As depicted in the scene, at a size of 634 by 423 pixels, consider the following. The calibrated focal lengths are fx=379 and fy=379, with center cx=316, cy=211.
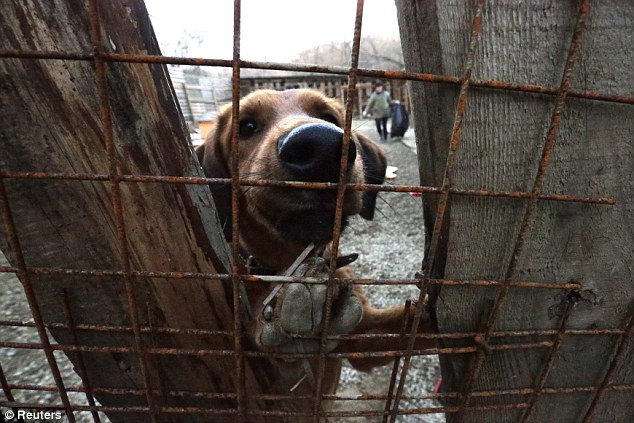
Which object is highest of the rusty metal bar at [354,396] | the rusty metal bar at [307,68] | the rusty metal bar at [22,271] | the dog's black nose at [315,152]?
the rusty metal bar at [307,68]

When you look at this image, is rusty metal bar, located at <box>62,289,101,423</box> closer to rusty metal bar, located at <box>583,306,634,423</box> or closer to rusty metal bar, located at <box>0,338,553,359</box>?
rusty metal bar, located at <box>0,338,553,359</box>

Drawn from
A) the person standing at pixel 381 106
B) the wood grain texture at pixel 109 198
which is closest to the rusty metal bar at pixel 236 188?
the wood grain texture at pixel 109 198

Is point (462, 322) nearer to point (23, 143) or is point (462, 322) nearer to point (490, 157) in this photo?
point (490, 157)

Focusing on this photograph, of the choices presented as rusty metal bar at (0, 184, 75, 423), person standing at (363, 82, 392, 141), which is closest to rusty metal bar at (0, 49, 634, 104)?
rusty metal bar at (0, 184, 75, 423)

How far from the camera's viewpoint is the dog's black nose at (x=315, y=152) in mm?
1199

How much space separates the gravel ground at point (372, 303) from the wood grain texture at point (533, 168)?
131cm

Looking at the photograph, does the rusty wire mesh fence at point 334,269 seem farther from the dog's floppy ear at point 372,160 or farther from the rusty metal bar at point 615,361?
the dog's floppy ear at point 372,160

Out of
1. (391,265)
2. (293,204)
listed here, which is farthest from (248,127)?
(391,265)

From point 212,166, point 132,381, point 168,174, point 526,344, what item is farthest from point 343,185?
point 212,166

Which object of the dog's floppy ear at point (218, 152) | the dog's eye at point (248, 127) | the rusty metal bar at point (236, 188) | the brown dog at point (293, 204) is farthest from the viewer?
the dog's floppy ear at point (218, 152)

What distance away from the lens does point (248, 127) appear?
2211 millimetres

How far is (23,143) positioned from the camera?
906mm

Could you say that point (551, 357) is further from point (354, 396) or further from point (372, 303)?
point (372, 303)

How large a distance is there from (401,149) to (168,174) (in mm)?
11082
